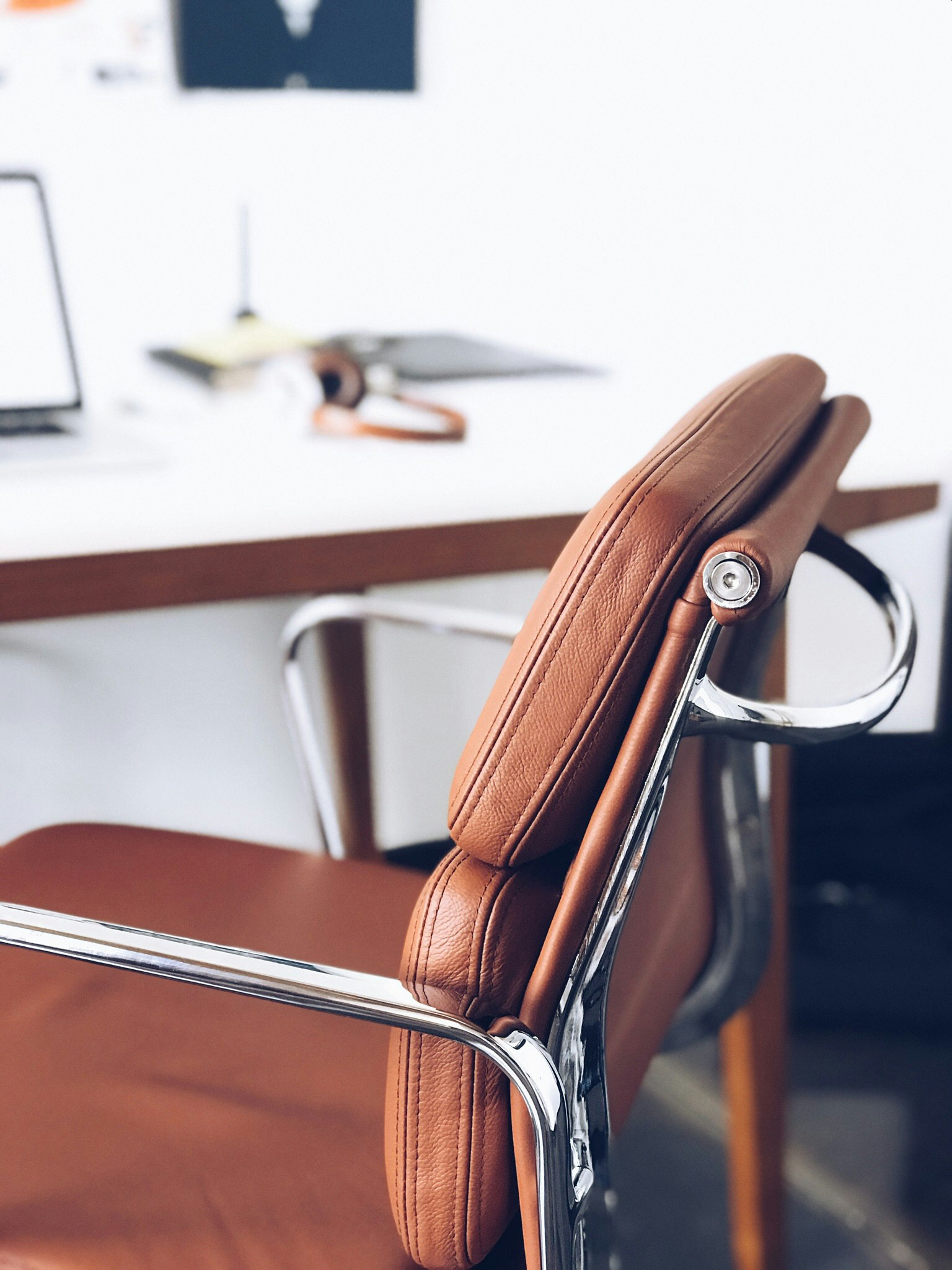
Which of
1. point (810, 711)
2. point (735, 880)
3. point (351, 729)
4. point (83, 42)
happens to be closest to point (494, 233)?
point (83, 42)

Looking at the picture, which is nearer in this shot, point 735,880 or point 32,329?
point 735,880

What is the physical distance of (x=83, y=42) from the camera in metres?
1.47

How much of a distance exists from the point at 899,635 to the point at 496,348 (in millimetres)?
969

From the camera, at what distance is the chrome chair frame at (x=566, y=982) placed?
0.46 m

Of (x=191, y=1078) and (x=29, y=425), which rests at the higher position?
(x=29, y=425)

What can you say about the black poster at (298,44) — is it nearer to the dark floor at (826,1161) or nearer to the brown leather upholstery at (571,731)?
the brown leather upholstery at (571,731)

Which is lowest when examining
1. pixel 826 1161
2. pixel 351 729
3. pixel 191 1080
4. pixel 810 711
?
pixel 826 1161

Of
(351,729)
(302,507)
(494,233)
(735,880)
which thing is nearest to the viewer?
(735,880)

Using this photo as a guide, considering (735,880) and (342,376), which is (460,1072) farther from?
(342,376)

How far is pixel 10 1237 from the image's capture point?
1.81 ft

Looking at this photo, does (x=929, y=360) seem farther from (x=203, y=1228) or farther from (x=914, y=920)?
(x=203, y=1228)

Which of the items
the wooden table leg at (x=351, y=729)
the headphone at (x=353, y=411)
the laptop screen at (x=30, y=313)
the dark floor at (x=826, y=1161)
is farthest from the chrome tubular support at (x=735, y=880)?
the laptop screen at (x=30, y=313)

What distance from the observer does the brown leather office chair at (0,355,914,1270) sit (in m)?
0.43

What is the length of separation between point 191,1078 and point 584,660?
16.2 inches
